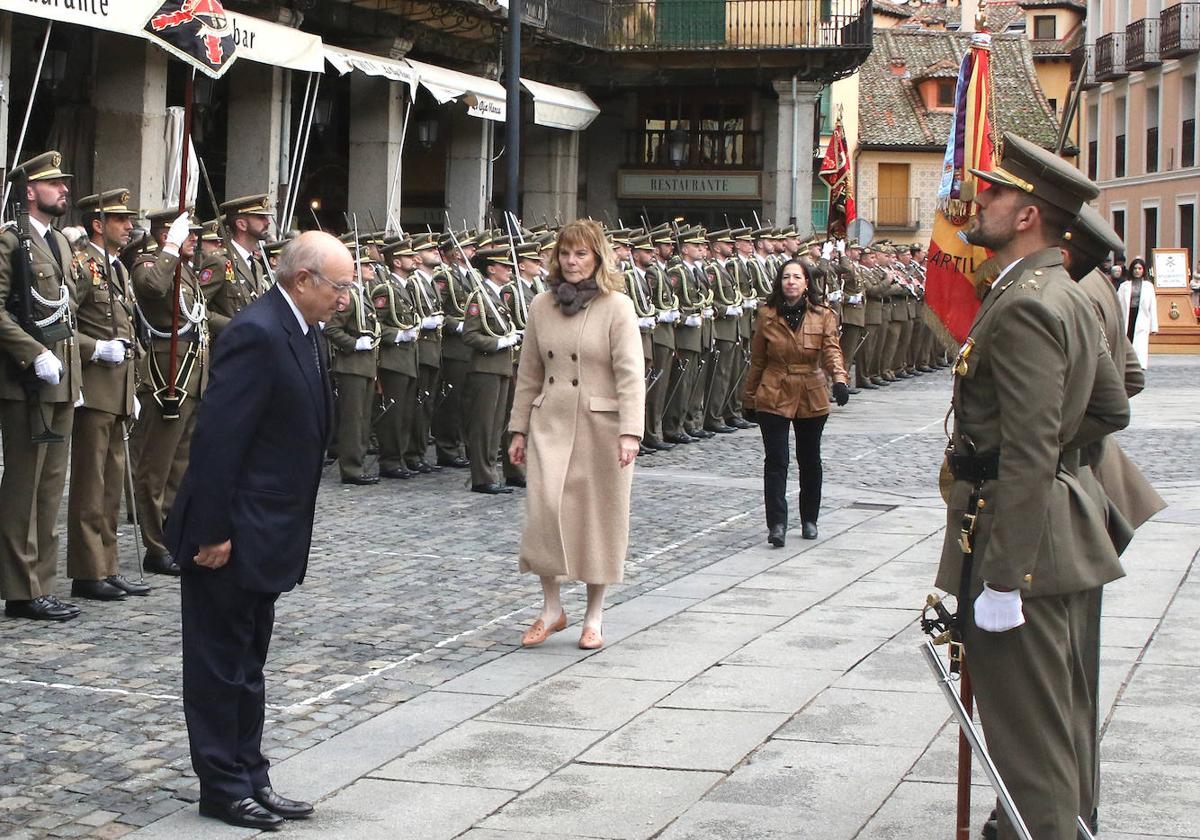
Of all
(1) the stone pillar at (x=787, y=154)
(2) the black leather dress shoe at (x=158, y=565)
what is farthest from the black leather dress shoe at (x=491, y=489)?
(1) the stone pillar at (x=787, y=154)

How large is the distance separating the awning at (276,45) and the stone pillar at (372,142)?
4144 mm

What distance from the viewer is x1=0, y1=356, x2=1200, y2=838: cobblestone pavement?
6117 millimetres

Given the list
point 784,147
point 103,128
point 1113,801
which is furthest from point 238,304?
point 784,147

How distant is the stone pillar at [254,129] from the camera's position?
23328 mm

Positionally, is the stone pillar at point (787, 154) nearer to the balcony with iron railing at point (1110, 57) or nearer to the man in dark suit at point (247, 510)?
the balcony with iron railing at point (1110, 57)

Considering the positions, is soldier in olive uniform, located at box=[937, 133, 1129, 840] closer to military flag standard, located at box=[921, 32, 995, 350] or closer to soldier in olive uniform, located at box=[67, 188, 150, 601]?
military flag standard, located at box=[921, 32, 995, 350]

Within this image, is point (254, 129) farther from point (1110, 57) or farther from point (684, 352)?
point (1110, 57)

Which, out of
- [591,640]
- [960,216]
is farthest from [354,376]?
[591,640]

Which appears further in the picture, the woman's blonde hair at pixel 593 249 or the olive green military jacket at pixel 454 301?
A: the olive green military jacket at pixel 454 301

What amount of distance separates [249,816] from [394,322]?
31.4 ft

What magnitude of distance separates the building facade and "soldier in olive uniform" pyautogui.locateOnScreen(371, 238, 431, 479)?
171 inches

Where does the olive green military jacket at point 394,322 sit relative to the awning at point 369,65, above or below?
below

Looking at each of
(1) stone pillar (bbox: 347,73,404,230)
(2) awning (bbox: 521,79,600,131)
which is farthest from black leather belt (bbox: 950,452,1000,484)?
(2) awning (bbox: 521,79,600,131)

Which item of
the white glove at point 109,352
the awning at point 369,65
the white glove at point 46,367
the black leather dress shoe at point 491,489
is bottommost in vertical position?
the black leather dress shoe at point 491,489
